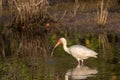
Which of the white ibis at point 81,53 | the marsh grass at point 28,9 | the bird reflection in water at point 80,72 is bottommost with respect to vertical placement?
the bird reflection in water at point 80,72

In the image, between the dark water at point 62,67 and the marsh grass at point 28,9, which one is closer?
the dark water at point 62,67

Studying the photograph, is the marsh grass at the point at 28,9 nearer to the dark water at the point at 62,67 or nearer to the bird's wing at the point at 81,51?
the dark water at the point at 62,67

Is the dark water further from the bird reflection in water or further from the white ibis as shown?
the white ibis

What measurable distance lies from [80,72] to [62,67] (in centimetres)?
78

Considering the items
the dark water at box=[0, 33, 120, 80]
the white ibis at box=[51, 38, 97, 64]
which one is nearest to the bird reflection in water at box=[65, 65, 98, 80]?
the dark water at box=[0, 33, 120, 80]

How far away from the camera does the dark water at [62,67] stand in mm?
14141

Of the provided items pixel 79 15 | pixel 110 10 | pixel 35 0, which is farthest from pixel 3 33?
pixel 110 10

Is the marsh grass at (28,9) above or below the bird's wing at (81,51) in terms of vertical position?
above

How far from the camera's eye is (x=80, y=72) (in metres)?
14.9

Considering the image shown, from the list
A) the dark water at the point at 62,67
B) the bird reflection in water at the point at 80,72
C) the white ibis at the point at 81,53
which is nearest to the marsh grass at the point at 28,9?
the dark water at the point at 62,67

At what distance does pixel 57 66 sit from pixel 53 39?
5.93 metres

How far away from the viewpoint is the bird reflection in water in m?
14.2

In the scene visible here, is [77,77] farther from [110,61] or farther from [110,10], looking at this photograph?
[110,10]

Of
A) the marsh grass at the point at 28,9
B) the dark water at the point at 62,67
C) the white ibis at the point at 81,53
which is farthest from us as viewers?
the marsh grass at the point at 28,9
